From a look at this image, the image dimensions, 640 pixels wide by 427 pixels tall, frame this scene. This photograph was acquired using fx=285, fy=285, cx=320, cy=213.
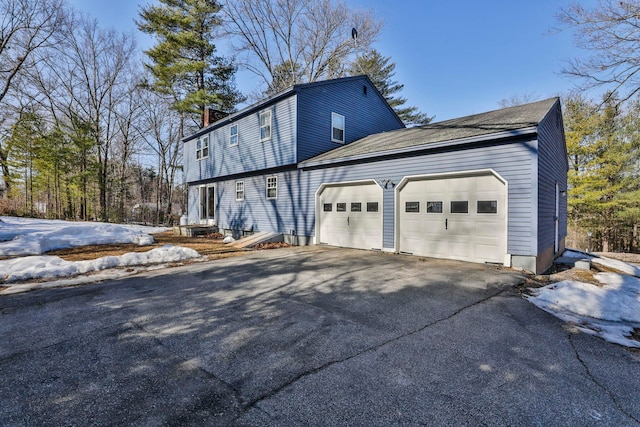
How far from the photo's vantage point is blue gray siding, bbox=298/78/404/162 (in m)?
11.4

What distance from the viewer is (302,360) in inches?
106

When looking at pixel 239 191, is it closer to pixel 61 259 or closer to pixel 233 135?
pixel 233 135

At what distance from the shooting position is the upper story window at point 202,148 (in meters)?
16.6

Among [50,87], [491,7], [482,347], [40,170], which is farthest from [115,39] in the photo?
[482,347]

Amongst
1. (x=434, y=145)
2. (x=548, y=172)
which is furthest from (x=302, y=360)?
(x=548, y=172)

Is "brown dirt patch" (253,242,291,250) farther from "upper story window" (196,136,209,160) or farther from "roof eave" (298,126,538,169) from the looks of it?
"upper story window" (196,136,209,160)

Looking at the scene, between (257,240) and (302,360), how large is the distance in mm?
8950

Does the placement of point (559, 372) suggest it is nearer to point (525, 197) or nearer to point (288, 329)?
point (288, 329)

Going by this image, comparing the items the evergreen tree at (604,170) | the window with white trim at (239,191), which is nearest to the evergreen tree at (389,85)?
the evergreen tree at (604,170)

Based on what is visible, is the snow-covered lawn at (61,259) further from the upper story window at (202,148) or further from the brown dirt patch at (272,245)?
the upper story window at (202,148)

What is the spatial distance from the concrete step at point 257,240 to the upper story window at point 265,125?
418 cm

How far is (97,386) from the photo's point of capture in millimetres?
2256

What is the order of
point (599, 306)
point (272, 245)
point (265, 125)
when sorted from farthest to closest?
point (265, 125)
point (272, 245)
point (599, 306)

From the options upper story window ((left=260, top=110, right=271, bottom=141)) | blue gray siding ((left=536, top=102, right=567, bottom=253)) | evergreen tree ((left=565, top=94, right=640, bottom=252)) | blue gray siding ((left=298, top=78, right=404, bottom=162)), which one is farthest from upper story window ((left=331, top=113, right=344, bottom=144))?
evergreen tree ((left=565, top=94, right=640, bottom=252))
